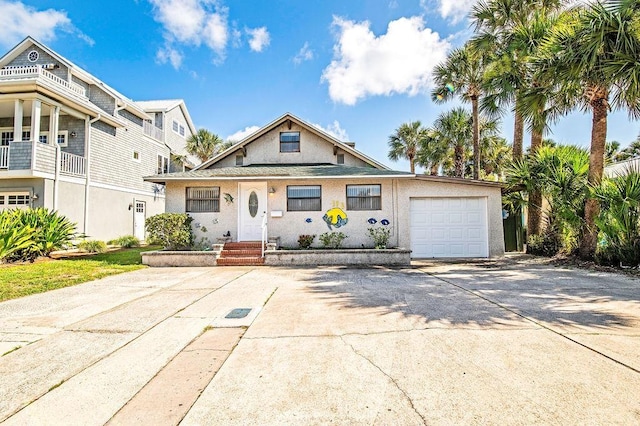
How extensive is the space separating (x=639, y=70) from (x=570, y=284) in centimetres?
552

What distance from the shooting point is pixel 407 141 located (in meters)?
26.3

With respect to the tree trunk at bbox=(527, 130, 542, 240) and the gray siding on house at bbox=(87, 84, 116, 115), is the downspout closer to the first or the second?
the gray siding on house at bbox=(87, 84, 116, 115)

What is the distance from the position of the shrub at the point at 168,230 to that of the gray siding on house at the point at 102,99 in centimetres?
1074

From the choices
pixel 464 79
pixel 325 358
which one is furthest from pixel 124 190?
pixel 464 79

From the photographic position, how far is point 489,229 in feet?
38.8

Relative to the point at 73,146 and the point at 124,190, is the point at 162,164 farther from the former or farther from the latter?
the point at 73,146

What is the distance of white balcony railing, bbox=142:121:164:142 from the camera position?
2047 centimetres

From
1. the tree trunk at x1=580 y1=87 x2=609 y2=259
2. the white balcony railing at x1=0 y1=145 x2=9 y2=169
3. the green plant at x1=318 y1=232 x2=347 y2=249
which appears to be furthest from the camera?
the white balcony railing at x1=0 y1=145 x2=9 y2=169

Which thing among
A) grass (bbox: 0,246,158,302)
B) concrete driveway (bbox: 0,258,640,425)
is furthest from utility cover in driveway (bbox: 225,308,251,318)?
grass (bbox: 0,246,158,302)

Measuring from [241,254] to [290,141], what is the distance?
6.05m

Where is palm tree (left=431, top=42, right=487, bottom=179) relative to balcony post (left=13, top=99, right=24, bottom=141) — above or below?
above

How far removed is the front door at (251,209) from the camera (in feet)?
39.3

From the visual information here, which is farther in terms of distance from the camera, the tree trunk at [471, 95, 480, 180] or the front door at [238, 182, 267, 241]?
the tree trunk at [471, 95, 480, 180]

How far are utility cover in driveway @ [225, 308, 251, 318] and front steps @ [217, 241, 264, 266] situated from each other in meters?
5.42
